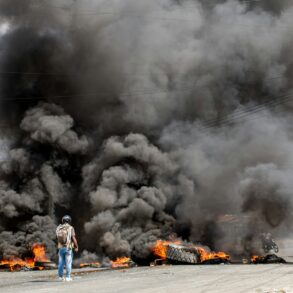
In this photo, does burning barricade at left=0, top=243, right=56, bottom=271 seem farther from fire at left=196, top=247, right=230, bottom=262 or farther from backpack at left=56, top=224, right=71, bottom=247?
backpack at left=56, top=224, right=71, bottom=247

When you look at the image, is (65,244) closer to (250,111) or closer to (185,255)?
(185,255)

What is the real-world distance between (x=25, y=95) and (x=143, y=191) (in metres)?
9.49

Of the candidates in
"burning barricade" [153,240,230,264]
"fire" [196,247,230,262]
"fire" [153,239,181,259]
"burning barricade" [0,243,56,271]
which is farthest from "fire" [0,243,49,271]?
"fire" [196,247,230,262]

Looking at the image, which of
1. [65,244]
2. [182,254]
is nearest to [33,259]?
[182,254]

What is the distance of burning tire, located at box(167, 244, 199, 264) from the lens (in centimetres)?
2008

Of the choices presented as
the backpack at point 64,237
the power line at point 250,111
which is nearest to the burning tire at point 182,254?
the power line at point 250,111

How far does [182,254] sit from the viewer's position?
66.4 feet

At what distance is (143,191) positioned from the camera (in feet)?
78.0

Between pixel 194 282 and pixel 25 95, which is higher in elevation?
pixel 25 95

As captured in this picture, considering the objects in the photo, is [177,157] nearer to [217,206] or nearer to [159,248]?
[217,206]

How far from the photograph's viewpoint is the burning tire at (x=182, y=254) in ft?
65.9

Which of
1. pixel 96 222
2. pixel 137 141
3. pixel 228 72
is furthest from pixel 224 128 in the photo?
pixel 96 222

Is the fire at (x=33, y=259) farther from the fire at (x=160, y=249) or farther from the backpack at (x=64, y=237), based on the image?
the backpack at (x=64, y=237)

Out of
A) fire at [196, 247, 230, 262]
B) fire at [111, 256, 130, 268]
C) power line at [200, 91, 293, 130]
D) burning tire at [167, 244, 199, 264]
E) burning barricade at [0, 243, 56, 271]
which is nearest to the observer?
fire at [196, 247, 230, 262]
